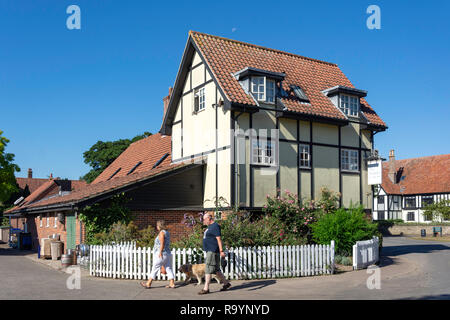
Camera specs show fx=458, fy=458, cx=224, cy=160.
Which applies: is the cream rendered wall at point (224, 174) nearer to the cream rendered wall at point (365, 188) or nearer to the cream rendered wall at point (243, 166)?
the cream rendered wall at point (243, 166)

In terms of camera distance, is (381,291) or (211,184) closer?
(381,291)

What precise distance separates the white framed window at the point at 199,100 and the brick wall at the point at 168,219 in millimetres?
4758

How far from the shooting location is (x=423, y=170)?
168 ft

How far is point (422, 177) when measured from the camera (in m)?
50.6

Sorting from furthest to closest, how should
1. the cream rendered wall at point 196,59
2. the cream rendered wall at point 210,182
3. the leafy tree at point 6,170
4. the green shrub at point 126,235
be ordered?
1. the leafy tree at point 6,170
2. the cream rendered wall at point 196,59
3. the cream rendered wall at point 210,182
4. the green shrub at point 126,235

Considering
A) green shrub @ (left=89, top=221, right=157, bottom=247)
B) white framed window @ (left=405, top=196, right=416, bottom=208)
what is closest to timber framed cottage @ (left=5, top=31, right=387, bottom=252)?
green shrub @ (left=89, top=221, right=157, bottom=247)

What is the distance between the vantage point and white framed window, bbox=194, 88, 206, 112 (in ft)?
67.7

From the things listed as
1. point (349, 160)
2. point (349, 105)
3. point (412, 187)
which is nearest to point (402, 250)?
point (349, 160)

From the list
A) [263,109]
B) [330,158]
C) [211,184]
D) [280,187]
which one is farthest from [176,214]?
[330,158]

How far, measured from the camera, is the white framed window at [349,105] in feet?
71.5

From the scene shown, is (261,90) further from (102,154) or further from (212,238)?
(102,154)

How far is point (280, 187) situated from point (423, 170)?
37.7 meters

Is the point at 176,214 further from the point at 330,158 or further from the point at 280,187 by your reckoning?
the point at 330,158

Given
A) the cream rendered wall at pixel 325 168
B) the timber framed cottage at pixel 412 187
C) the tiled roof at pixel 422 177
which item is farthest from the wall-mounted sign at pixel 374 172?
the tiled roof at pixel 422 177
